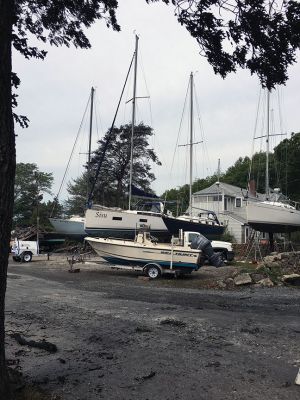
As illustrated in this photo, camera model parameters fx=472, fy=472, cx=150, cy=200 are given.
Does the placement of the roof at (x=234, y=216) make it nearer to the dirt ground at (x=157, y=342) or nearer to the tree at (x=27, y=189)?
the tree at (x=27, y=189)

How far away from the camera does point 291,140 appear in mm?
58438

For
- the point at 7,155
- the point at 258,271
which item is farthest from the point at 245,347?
the point at 258,271

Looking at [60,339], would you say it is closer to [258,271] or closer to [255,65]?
[255,65]

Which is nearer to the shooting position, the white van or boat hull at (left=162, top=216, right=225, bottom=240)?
the white van

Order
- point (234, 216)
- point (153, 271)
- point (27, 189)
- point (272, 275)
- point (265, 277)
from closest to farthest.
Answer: point (265, 277) → point (272, 275) → point (153, 271) → point (234, 216) → point (27, 189)

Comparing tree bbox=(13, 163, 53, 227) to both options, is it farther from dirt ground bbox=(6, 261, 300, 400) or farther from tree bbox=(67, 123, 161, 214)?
dirt ground bbox=(6, 261, 300, 400)

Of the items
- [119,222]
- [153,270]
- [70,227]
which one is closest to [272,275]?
[153,270]

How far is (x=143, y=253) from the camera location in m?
20.9

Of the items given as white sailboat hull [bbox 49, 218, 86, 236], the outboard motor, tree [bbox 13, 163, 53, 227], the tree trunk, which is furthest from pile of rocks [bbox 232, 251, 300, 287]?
tree [bbox 13, 163, 53, 227]

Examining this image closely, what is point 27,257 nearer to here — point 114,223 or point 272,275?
point 114,223

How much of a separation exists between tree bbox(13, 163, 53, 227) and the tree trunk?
57.2m

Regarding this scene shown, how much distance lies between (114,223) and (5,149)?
26.5 meters

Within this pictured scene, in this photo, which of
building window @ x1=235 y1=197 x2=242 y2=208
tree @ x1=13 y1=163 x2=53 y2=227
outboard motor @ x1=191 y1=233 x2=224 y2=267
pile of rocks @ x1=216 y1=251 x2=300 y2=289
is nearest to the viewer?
pile of rocks @ x1=216 y1=251 x2=300 y2=289

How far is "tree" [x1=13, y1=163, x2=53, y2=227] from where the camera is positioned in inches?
2621
